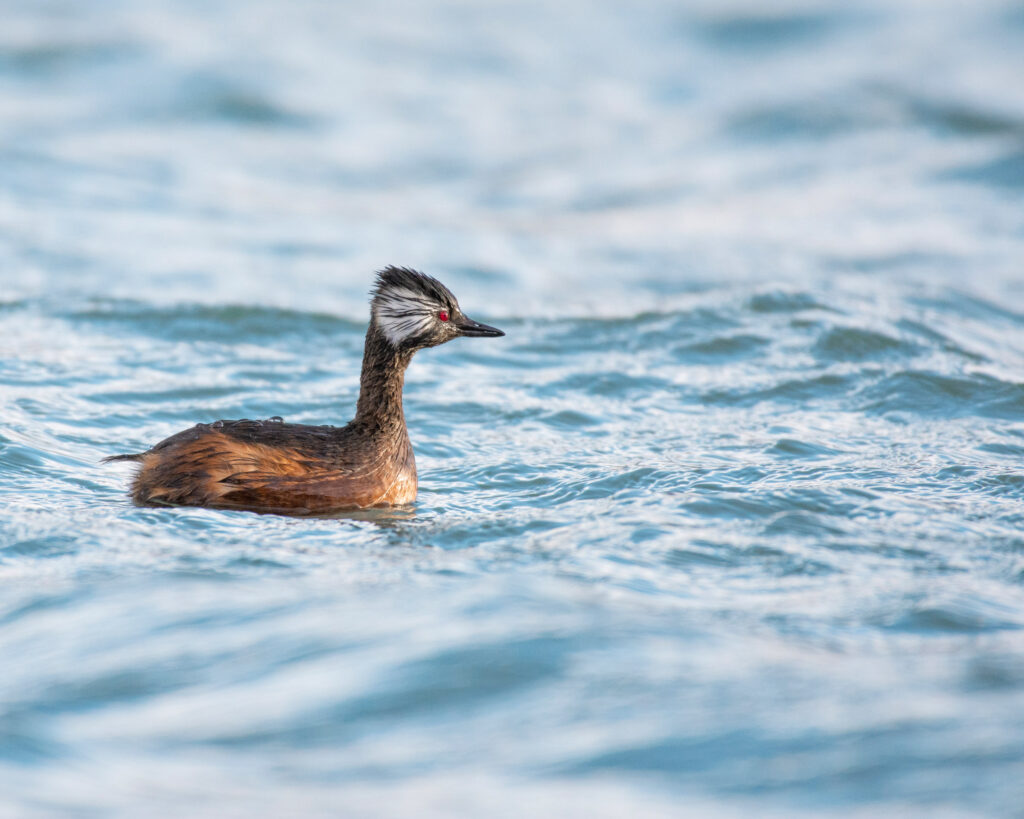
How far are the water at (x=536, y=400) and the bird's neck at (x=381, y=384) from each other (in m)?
0.65

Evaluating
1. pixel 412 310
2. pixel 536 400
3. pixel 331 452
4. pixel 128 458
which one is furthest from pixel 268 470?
pixel 536 400

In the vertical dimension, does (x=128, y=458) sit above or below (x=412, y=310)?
below

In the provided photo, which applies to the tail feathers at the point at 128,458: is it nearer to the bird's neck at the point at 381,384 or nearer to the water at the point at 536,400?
the water at the point at 536,400

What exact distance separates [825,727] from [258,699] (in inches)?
90.1

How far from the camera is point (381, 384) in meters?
8.43

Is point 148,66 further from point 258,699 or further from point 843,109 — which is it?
point 258,699

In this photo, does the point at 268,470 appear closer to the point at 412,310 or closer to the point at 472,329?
the point at 412,310

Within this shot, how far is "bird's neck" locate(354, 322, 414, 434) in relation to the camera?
837cm

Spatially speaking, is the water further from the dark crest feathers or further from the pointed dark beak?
the dark crest feathers

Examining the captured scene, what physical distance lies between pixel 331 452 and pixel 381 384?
674mm

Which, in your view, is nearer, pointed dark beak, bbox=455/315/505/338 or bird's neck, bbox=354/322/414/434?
bird's neck, bbox=354/322/414/434

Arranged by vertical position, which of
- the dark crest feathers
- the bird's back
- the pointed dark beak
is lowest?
the bird's back

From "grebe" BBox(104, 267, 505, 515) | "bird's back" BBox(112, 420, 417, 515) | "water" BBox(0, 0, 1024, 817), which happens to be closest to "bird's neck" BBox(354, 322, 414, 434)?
"grebe" BBox(104, 267, 505, 515)

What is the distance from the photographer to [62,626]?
6273 mm
